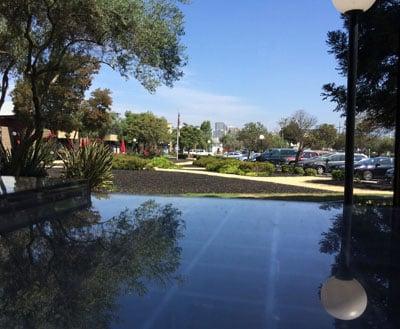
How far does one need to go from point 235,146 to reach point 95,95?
56207mm

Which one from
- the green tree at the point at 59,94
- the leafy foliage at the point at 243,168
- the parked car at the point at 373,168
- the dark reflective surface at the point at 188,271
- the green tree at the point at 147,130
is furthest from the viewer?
the green tree at the point at 147,130

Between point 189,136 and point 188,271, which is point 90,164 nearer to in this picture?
point 188,271

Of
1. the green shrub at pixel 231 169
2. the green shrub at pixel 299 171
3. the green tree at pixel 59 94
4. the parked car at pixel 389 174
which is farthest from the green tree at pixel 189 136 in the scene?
the parked car at pixel 389 174

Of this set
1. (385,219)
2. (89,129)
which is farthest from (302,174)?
(89,129)

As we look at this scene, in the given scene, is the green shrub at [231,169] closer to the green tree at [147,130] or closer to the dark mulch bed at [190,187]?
the dark mulch bed at [190,187]

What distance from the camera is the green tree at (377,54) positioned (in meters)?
10.8

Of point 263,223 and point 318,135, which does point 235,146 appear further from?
point 263,223

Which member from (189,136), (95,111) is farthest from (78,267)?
(189,136)

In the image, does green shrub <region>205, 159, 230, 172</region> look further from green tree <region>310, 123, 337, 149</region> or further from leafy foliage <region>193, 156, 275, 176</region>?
green tree <region>310, 123, 337, 149</region>

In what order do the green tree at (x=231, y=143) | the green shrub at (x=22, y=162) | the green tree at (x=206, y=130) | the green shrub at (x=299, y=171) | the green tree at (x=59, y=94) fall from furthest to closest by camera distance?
the green tree at (x=206, y=130), the green tree at (x=231, y=143), the green shrub at (x=299, y=171), the green tree at (x=59, y=94), the green shrub at (x=22, y=162)

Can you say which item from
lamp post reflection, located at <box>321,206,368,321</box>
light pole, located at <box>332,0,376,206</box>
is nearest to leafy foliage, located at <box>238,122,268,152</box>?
light pole, located at <box>332,0,376,206</box>

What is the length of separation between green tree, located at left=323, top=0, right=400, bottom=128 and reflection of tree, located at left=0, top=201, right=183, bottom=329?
6962 mm

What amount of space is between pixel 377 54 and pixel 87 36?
676 cm

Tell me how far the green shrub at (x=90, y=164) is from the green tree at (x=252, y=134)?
52327 mm
